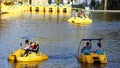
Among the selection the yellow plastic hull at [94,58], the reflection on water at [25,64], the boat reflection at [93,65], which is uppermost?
the yellow plastic hull at [94,58]

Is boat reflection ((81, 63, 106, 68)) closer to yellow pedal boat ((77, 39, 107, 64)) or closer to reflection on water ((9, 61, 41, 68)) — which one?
yellow pedal boat ((77, 39, 107, 64))

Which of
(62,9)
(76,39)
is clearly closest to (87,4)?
(62,9)

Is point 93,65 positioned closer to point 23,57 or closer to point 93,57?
point 93,57

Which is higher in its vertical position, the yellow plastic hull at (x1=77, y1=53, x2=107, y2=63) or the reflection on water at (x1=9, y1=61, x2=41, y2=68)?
the yellow plastic hull at (x1=77, y1=53, x2=107, y2=63)

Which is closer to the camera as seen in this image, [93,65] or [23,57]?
[93,65]

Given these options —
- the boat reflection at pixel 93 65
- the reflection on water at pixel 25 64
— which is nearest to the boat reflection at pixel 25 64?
the reflection on water at pixel 25 64

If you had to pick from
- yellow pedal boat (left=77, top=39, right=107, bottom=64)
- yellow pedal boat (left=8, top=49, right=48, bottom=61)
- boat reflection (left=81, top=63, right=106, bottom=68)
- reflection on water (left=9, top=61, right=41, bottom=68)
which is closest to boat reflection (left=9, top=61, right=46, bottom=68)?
reflection on water (left=9, top=61, right=41, bottom=68)

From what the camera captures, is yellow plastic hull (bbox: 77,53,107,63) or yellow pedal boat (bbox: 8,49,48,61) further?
yellow pedal boat (bbox: 8,49,48,61)

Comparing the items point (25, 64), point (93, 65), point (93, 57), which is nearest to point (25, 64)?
point (25, 64)

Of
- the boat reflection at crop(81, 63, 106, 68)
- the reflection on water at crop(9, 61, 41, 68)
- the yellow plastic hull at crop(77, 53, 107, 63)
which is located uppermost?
the yellow plastic hull at crop(77, 53, 107, 63)

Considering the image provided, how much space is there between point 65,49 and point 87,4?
127963 millimetres

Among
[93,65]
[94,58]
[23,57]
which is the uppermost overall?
[23,57]

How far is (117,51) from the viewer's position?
4416cm

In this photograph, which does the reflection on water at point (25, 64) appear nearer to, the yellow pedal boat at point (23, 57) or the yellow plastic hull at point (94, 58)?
the yellow pedal boat at point (23, 57)
